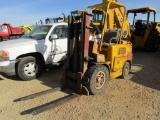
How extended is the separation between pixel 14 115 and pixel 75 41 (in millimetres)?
2434

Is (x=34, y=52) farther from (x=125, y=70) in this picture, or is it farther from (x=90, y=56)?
(x=125, y=70)

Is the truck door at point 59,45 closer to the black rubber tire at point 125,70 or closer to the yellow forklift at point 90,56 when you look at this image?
the yellow forklift at point 90,56

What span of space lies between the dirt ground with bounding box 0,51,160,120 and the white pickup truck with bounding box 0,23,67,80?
42 cm

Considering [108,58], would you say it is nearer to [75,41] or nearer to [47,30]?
[75,41]

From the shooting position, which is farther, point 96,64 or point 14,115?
point 96,64

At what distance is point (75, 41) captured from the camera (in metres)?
5.18

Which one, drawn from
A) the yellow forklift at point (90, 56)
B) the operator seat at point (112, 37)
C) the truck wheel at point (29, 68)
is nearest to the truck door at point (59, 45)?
the truck wheel at point (29, 68)

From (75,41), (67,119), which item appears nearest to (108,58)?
(75,41)

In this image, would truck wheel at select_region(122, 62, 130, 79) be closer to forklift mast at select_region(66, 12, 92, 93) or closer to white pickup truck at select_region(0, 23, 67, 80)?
forklift mast at select_region(66, 12, 92, 93)

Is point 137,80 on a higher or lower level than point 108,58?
lower

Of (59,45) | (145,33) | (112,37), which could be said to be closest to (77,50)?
(112,37)

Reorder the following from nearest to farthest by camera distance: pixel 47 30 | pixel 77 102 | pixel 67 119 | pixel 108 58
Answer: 1. pixel 67 119
2. pixel 77 102
3. pixel 108 58
4. pixel 47 30

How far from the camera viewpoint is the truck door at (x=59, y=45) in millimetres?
6738

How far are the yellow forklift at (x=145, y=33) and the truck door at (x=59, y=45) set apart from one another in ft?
21.8
